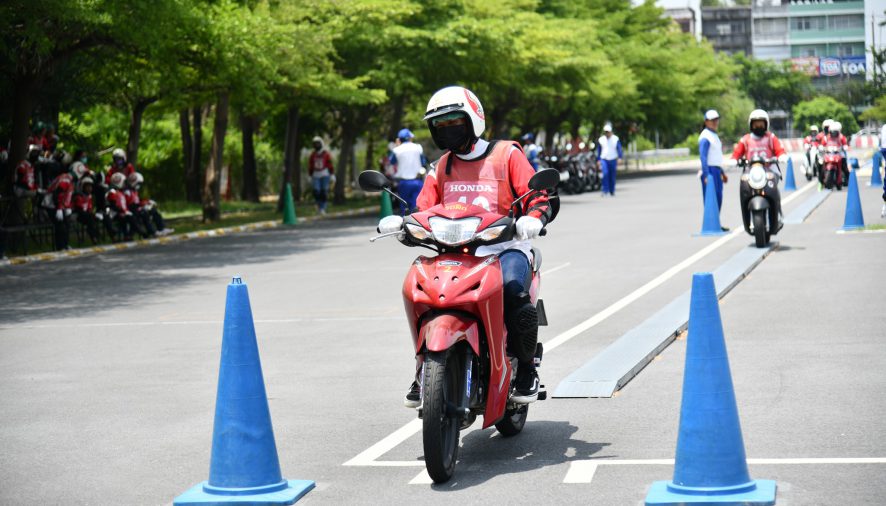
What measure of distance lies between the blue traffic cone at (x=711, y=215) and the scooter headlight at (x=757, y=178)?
2813 mm

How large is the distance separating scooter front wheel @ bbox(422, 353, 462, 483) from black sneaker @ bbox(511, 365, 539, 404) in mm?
742

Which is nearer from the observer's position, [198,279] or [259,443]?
[259,443]

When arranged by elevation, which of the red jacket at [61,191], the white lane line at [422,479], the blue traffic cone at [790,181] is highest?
the red jacket at [61,191]

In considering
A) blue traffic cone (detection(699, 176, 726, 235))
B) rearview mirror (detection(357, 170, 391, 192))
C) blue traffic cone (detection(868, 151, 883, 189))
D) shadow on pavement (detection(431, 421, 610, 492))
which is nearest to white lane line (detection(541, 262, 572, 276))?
blue traffic cone (detection(699, 176, 726, 235))

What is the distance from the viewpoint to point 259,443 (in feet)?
22.0

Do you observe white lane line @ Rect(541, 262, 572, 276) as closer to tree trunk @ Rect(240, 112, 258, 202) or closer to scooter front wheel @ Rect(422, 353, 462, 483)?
scooter front wheel @ Rect(422, 353, 462, 483)

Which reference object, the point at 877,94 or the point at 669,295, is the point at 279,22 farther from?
the point at 877,94

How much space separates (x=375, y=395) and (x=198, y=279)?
10047mm

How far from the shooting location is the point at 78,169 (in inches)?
1023

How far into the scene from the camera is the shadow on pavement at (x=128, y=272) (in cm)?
1661

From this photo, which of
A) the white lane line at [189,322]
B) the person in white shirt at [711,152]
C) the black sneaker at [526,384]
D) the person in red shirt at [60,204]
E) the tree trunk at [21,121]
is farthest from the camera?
the tree trunk at [21,121]

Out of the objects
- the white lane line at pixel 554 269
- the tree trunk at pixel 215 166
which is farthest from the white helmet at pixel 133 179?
the white lane line at pixel 554 269

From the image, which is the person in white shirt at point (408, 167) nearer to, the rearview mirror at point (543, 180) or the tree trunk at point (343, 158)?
the tree trunk at point (343, 158)

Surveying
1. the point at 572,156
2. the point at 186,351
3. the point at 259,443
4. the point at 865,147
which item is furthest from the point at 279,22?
the point at 865,147
